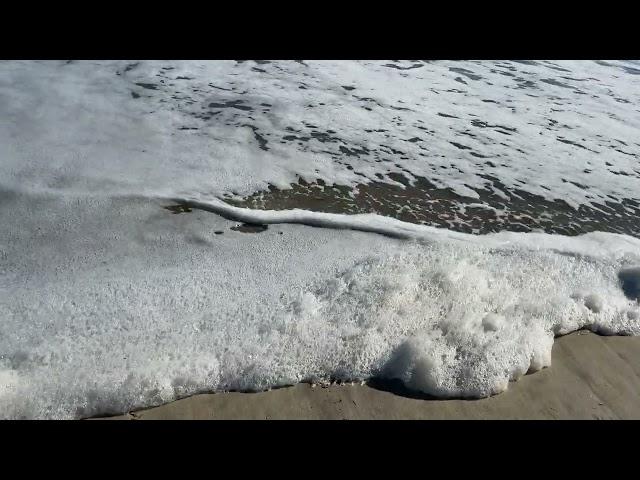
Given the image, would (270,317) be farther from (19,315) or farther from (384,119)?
(384,119)

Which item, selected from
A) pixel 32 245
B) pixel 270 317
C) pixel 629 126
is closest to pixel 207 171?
pixel 32 245

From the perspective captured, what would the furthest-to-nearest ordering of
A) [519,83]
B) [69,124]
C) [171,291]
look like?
1. [519,83]
2. [69,124]
3. [171,291]

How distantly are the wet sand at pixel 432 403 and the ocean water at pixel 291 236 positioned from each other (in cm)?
5

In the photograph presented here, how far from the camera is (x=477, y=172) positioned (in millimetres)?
3840

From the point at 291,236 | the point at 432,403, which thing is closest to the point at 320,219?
the point at 291,236

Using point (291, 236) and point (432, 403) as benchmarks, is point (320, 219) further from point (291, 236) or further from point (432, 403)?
point (432, 403)

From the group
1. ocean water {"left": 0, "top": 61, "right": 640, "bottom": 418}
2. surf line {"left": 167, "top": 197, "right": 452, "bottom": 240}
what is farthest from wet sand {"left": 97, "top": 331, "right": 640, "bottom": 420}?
surf line {"left": 167, "top": 197, "right": 452, "bottom": 240}

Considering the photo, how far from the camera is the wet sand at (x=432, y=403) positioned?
190 cm

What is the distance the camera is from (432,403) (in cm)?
198

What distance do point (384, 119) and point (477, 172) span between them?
3.68 feet

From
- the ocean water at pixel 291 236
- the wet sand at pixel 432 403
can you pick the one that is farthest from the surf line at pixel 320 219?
the wet sand at pixel 432 403

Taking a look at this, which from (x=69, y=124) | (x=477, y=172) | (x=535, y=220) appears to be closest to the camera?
(x=535, y=220)

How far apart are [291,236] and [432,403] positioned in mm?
1252

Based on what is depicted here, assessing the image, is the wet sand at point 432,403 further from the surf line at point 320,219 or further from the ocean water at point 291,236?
the surf line at point 320,219
